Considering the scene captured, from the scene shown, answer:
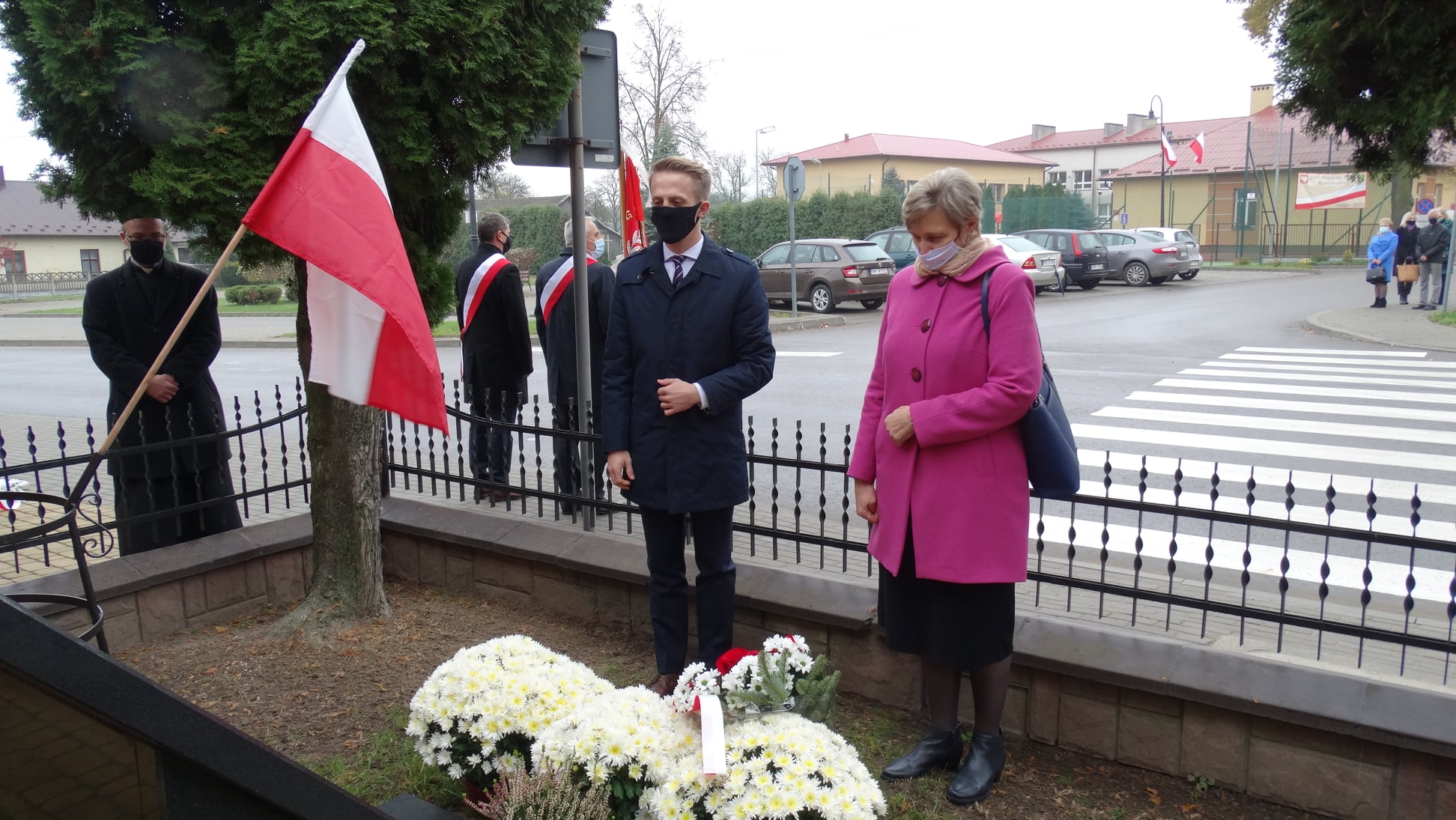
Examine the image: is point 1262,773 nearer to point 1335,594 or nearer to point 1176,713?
point 1176,713

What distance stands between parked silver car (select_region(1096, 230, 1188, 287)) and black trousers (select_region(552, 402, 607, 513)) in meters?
24.2

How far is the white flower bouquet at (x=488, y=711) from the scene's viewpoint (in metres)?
2.90

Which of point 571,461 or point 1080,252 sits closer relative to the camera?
point 571,461

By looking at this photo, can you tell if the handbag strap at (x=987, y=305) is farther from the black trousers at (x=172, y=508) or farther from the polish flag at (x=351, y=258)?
the black trousers at (x=172, y=508)

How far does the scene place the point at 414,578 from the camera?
5.32 metres

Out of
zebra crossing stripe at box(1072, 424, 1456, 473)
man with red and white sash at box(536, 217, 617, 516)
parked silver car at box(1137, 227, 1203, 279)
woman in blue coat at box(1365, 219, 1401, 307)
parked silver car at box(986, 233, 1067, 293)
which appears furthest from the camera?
parked silver car at box(1137, 227, 1203, 279)

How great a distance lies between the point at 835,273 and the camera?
22.7 metres

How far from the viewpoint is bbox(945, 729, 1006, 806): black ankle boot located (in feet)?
10.3

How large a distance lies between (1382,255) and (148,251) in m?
21.1

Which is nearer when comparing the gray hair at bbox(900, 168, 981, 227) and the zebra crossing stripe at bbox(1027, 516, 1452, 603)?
the gray hair at bbox(900, 168, 981, 227)

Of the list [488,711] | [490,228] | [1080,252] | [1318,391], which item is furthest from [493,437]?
[1080,252]

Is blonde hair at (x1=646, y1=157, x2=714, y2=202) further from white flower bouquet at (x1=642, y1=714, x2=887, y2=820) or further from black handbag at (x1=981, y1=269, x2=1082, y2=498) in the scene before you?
white flower bouquet at (x1=642, y1=714, x2=887, y2=820)

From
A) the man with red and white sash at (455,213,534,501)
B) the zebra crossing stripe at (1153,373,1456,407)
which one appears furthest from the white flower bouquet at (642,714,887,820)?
the zebra crossing stripe at (1153,373,1456,407)

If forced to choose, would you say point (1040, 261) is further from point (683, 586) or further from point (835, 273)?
point (683, 586)
